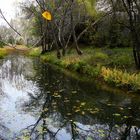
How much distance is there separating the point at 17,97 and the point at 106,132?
6770 mm

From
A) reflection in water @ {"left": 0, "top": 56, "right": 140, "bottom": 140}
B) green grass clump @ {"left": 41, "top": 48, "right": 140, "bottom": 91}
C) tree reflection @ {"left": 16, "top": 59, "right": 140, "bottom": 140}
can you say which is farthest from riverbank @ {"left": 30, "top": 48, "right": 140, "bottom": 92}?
tree reflection @ {"left": 16, "top": 59, "right": 140, "bottom": 140}

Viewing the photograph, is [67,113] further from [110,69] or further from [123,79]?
[110,69]

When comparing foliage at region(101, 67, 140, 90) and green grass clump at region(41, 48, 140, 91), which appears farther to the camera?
green grass clump at region(41, 48, 140, 91)

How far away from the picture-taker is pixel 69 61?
90.2ft

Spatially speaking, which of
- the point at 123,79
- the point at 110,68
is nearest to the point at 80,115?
the point at 123,79

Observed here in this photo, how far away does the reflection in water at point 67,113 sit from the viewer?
10.1 metres

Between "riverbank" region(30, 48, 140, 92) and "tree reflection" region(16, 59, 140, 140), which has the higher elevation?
"riverbank" region(30, 48, 140, 92)

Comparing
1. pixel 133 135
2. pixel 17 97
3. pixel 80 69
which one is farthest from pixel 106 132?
pixel 80 69

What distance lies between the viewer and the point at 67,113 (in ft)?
40.8

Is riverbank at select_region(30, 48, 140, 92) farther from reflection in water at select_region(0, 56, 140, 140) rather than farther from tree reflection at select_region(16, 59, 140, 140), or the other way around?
tree reflection at select_region(16, 59, 140, 140)

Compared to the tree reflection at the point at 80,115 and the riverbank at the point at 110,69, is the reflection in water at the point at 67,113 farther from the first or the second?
the riverbank at the point at 110,69

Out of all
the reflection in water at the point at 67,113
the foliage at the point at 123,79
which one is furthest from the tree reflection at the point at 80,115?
the foliage at the point at 123,79

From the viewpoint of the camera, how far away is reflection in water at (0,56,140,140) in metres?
10.1

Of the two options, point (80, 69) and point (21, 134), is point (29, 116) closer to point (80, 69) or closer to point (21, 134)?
point (21, 134)
